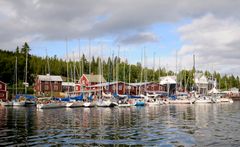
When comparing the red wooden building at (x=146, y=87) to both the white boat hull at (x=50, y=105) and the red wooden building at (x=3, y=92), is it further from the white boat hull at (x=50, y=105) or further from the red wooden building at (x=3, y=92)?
the white boat hull at (x=50, y=105)

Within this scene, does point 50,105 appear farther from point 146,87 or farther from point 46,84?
point 146,87

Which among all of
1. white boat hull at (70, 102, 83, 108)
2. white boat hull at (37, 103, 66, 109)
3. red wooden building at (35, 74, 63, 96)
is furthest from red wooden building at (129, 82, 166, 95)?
white boat hull at (37, 103, 66, 109)

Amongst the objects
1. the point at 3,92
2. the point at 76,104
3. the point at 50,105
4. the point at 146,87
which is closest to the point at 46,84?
the point at 3,92

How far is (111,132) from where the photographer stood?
105ft

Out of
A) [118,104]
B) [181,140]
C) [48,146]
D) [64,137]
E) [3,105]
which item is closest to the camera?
[48,146]

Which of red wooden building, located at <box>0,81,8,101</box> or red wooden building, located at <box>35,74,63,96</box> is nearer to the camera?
red wooden building, located at <box>0,81,8,101</box>

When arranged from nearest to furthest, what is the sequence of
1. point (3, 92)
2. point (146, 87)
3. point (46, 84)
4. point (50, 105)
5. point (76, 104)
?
point (50, 105) < point (76, 104) < point (3, 92) < point (46, 84) < point (146, 87)

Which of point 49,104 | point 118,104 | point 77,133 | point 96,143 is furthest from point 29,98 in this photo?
point 96,143

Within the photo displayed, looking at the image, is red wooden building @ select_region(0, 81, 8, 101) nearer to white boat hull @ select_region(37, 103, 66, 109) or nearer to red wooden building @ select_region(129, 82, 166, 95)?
white boat hull @ select_region(37, 103, 66, 109)

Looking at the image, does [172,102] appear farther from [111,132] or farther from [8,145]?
[8,145]

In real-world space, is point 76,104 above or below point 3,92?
below

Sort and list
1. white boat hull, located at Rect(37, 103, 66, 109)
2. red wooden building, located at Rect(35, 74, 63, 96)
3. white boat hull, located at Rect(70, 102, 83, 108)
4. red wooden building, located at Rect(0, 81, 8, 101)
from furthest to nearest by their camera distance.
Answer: red wooden building, located at Rect(35, 74, 63, 96) < red wooden building, located at Rect(0, 81, 8, 101) < white boat hull, located at Rect(70, 102, 83, 108) < white boat hull, located at Rect(37, 103, 66, 109)

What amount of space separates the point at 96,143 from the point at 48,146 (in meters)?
3.68

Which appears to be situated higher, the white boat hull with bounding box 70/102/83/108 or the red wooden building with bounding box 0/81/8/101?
the red wooden building with bounding box 0/81/8/101
